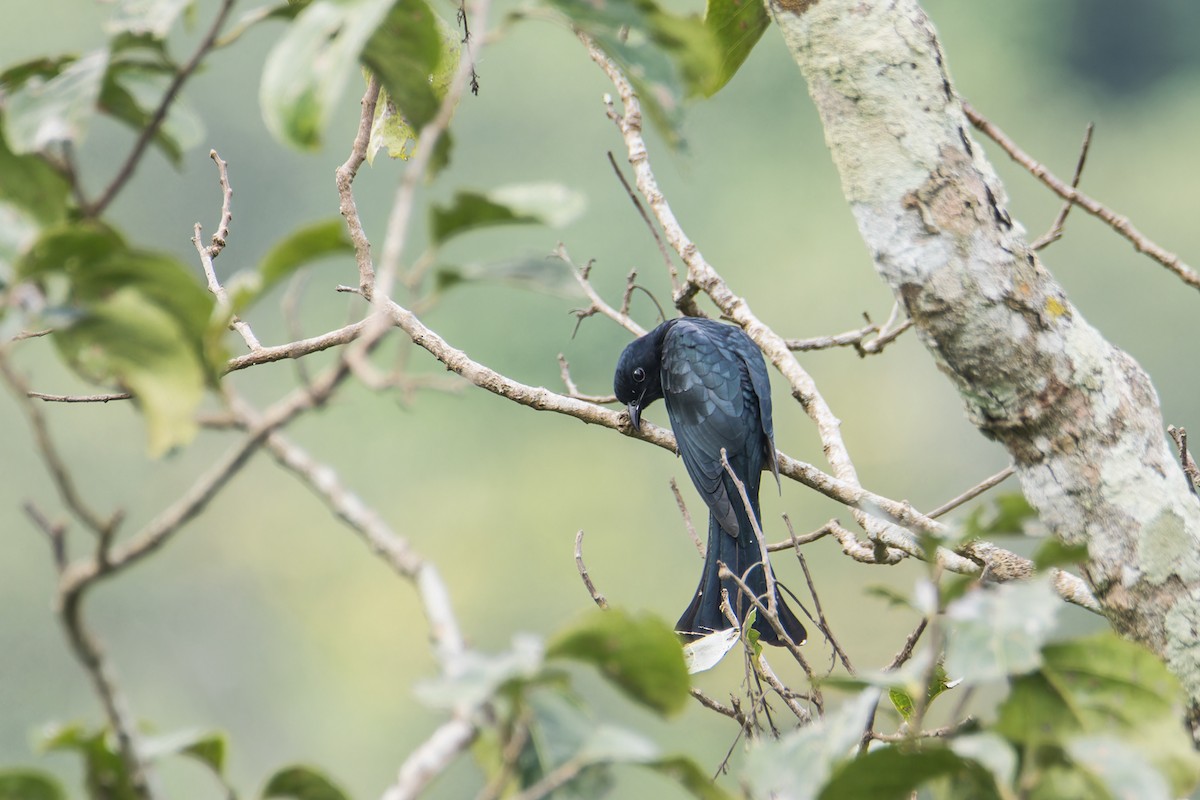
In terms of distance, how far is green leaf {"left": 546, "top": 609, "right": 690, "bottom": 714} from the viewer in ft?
2.50

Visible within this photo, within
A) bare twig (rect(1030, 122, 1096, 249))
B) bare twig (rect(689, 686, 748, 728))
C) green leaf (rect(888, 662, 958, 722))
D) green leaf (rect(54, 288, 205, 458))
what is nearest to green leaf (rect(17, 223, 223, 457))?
green leaf (rect(54, 288, 205, 458))

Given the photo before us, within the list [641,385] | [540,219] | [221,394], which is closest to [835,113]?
[540,219]

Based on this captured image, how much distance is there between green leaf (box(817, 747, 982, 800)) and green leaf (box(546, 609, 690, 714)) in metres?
0.13

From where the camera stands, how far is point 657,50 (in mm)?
909

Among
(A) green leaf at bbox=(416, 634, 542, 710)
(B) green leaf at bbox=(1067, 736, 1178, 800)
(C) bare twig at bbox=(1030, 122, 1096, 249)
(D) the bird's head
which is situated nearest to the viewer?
(A) green leaf at bbox=(416, 634, 542, 710)

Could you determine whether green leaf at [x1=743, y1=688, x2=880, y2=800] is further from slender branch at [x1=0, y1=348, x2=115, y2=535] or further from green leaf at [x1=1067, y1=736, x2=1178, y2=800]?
slender branch at [x1=0, y1=348, x2=115, y2=535]

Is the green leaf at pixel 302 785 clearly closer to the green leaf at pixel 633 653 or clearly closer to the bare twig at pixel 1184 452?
the green leaf at pixel 633 653

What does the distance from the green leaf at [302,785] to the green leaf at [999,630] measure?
1.47ft

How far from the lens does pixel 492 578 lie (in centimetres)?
1484

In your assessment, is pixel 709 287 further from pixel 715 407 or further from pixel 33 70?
pixel 33 70

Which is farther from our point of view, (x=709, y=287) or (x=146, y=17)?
(x=709, y=287)

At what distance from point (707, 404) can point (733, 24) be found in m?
1.90

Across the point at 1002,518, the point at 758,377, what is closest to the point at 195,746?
the point at 1002,518

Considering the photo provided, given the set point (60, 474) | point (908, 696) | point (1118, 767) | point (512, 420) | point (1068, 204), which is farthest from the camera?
point (512, 420)
